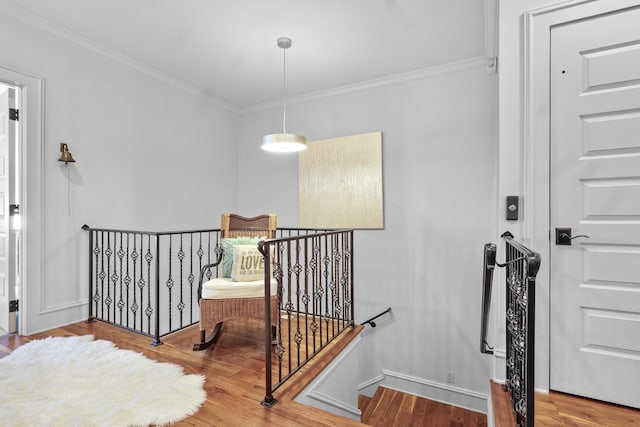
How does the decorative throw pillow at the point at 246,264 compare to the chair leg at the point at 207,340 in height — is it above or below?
above

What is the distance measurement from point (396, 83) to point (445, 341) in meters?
3.06

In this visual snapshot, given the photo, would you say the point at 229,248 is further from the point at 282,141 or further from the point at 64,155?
the point at 64,155

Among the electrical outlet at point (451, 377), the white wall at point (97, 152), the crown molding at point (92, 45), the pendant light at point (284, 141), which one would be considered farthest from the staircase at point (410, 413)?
the crown molding at point (92, 45)

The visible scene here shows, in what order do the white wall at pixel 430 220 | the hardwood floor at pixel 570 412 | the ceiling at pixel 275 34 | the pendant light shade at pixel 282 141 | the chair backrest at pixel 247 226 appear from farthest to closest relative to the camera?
1. the white wall at pixel 430 220
2. the chair backrest at pixel 247 226
3. the pendant light shade at pixel 282 141
4. the ceiling at pixel 275 34
5. the hardwood floor at pixel 570 412

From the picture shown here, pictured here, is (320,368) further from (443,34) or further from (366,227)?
(443,34)

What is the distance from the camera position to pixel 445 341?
3.49m

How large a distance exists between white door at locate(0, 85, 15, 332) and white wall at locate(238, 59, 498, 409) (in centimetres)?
332

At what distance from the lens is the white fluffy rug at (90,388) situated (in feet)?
5.21

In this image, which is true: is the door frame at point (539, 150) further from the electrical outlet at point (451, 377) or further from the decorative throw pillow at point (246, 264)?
the decorative throw pillow at point (246, 264)

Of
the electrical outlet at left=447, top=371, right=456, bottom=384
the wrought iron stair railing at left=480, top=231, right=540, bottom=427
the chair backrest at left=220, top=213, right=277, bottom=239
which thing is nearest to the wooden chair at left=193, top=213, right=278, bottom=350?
the chair backrest at left=220, top=213, right=277, bottom=239

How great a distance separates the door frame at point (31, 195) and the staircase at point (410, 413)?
3279 mm

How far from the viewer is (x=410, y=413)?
10.8 feet

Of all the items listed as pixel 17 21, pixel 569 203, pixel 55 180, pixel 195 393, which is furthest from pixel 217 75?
pixel 569 203

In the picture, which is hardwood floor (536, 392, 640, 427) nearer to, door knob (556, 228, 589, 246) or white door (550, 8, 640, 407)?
white door (550, 8, 640, 407)
